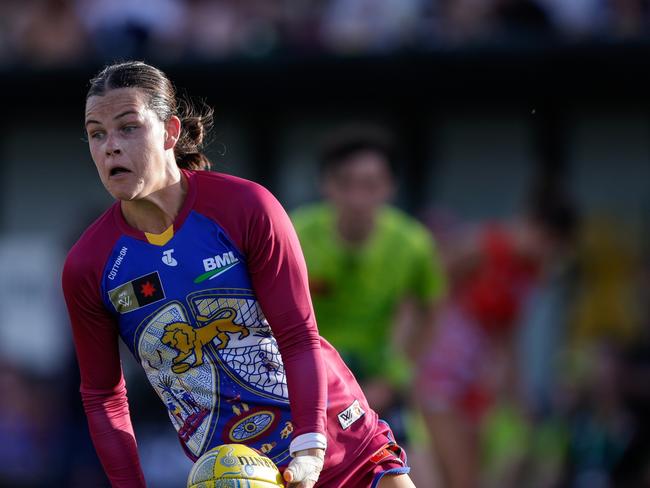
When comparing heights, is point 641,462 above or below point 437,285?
below

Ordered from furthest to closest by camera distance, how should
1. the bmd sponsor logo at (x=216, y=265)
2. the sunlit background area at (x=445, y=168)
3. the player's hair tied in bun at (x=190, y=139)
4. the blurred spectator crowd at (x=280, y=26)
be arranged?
the blurred spectator crowd at (x=280, y=26) < the sunlit background area at (x=445, y=168) < the player's hair tied in bun at (x=190, y=139) < the bmd sponsor logo at (x=216, y=265)

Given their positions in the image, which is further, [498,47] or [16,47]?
[16,47]

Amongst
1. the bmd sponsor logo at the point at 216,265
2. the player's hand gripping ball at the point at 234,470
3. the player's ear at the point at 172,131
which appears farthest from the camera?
the player's ear at the point at 172,131

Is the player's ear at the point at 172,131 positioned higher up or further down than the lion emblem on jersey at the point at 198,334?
higher up

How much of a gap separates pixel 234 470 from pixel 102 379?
0.69 m

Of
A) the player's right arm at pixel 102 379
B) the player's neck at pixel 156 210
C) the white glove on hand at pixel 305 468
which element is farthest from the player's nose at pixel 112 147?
the white glove on hand at pixel 305 468

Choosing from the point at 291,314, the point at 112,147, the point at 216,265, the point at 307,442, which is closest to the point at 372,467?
the point at 307,442

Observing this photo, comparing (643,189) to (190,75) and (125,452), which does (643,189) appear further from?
(125,452)

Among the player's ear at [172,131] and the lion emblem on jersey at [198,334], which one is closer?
the lion emblem on jersey at [198,334]

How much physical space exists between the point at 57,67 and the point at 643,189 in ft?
17.2

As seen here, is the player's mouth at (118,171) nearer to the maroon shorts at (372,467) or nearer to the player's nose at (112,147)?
the player's nose at (112,147)

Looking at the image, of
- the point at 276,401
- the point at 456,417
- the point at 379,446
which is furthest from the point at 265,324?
the point at 456,417

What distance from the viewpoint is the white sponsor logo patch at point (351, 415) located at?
13.9 feet

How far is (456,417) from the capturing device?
9.26 metres
